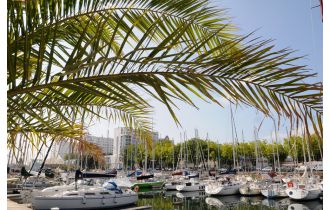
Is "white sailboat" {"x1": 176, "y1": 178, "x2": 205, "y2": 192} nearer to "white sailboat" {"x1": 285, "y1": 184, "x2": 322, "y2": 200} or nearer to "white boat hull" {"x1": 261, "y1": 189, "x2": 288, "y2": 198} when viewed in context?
"white boat hull" {"x1": 261, "y1": 189, "x2": 288, "y2": 198}

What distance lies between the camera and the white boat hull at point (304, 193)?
19.3 m

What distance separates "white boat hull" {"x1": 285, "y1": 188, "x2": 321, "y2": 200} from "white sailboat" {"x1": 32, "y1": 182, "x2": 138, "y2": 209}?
35.8 feet

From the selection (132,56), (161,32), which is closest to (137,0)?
(161,32)

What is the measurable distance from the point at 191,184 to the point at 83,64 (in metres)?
26.1

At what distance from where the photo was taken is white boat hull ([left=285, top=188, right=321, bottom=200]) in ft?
63.4

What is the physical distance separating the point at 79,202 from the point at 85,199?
12.3 inches

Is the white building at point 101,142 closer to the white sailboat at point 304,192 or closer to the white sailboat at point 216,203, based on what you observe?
the white sailboat at point 216,203

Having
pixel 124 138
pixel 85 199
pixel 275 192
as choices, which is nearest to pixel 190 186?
pixel 275 192

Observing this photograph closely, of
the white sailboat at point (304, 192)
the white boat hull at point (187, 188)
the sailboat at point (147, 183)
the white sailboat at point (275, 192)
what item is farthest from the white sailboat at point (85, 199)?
the sailboat at point (147, 183)

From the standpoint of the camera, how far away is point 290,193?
20.0 m

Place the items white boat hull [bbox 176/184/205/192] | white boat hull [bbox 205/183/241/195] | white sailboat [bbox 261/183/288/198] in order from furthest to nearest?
white boat hull [bbox 176/184/205/192], white boat hull [bbox 205/183/241/195], white sailboat [bbox 261/183/288/198]

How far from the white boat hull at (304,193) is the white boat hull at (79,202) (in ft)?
36.2

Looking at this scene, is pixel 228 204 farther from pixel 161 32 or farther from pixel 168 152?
Result: pixel 168 152

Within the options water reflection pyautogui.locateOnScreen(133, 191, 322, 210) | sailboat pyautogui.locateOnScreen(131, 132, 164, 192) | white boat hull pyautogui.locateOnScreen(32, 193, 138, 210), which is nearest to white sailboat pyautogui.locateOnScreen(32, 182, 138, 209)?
white boat hull pyautogui.locateOnScreen(32, 193, 138, 210)
